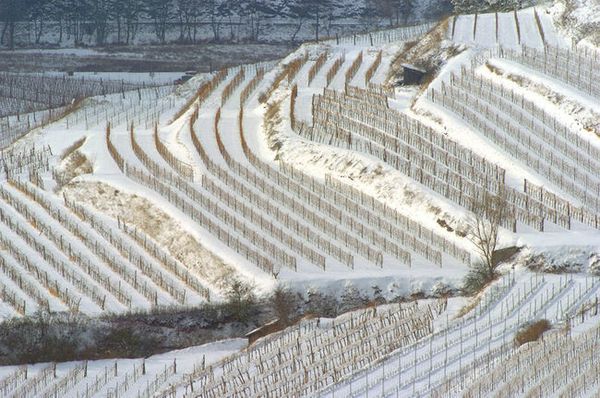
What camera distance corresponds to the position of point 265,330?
3581 cm

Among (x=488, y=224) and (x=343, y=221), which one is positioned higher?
(x=488, y=224)

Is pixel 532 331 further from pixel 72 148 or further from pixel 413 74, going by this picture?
pixel 72 148

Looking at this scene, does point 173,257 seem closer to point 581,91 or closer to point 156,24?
point 581,91

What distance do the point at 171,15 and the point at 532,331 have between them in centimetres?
7887

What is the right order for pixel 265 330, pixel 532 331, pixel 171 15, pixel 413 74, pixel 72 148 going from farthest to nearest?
1. pixel 171 15
2. pixel 413 74
3. pixel 72 148
4. pixel 265 330
5. pixel 532 331

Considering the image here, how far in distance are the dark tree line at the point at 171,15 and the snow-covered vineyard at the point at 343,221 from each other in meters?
46.1

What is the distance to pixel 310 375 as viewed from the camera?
101ft

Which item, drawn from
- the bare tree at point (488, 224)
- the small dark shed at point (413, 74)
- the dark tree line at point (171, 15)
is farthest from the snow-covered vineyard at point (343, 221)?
the dark tree line at point (171, 15)

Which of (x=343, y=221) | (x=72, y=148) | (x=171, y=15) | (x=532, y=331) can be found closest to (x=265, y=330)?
(x=343, y=221)

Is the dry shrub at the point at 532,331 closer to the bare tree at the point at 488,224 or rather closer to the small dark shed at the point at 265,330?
the bare tree at the point at 488,224

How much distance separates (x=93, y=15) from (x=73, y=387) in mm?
75833

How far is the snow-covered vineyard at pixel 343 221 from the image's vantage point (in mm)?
31359

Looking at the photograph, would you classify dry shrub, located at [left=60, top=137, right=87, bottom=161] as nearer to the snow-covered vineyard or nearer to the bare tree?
the snow-covered vineyard

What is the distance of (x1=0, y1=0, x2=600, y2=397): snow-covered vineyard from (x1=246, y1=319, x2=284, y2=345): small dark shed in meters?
0.99
